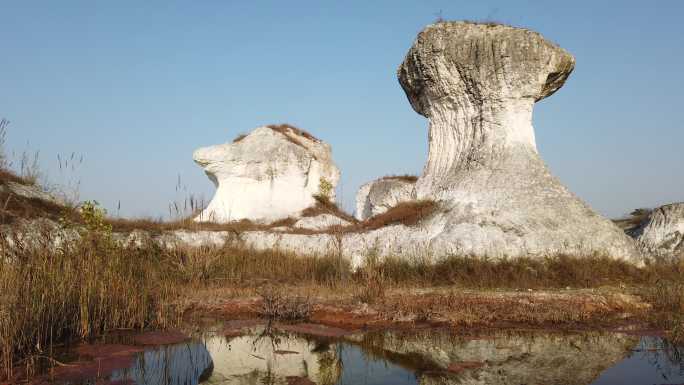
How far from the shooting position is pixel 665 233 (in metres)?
16.8

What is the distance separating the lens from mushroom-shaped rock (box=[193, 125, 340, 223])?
78.7ft

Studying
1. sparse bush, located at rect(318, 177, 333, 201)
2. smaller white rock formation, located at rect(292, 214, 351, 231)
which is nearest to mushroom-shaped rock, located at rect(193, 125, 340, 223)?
Answer: sparse bush, located at rect(318, 177, 333, 201)

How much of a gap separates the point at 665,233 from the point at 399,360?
42.7 ft

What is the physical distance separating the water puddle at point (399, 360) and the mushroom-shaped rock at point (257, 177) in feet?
50.9

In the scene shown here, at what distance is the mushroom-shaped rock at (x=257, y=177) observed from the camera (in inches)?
945

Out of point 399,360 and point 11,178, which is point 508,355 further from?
point 11,178

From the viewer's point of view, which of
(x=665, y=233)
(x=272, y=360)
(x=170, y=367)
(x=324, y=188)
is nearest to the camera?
(x=170, y=367)

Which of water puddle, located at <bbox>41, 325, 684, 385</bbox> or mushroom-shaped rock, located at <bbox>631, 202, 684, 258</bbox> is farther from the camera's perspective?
mushroom-shaped rock, located at <bbox>631, 202, 684, 258</bbox>

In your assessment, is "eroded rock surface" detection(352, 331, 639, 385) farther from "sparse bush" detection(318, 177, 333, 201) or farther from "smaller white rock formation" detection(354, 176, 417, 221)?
"sparse bush" detection(318, 177, 333, 201)

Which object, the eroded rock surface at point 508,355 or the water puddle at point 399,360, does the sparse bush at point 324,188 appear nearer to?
the water puddle at point 399,360

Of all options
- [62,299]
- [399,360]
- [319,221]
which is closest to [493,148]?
[319,221]

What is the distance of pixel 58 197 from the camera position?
16312 millimetres

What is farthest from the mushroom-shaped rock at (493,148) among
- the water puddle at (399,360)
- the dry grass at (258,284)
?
the water puddle at (399,360)

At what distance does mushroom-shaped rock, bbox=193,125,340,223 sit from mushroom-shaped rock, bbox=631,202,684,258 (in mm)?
13213
